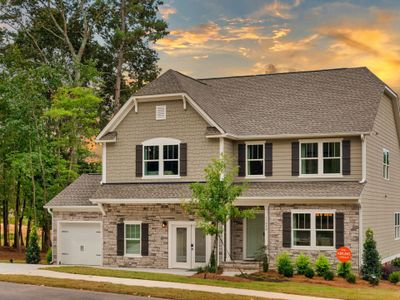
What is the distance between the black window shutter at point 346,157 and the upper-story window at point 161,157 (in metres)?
7.76

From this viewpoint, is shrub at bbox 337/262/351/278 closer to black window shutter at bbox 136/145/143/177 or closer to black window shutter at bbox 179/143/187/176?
black window shutter at bbox 179/143/187/176

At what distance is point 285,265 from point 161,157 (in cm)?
826

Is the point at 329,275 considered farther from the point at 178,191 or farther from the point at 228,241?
the point at 178,191

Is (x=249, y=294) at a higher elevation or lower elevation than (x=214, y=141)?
lower

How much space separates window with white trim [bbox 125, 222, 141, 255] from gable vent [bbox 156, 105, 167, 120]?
5.22 meters

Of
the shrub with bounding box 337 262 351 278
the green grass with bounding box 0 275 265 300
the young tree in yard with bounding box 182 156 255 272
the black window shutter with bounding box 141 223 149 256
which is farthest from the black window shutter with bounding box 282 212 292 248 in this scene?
the green grass with bounding box 0 275 265 300

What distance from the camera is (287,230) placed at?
28.6 metres

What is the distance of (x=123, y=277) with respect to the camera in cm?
2586

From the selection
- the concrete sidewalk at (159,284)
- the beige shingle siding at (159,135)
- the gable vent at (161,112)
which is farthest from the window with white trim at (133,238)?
the gable vent at (161,112)

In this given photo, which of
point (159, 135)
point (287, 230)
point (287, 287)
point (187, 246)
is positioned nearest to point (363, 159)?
point (287, 230)

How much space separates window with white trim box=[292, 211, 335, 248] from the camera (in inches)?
1104

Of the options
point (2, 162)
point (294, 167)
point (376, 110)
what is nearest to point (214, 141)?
point (294, 167)

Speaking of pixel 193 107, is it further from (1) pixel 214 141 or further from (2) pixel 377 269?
(2) pixel 377 269

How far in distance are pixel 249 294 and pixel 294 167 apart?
1013 cm
